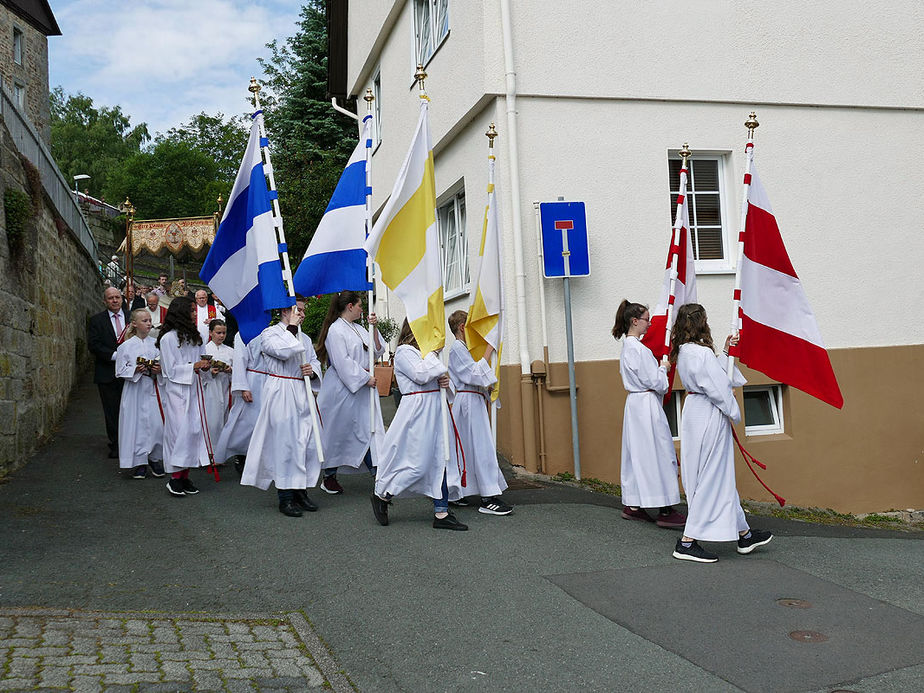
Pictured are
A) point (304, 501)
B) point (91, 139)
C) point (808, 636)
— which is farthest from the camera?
point (91, 139)

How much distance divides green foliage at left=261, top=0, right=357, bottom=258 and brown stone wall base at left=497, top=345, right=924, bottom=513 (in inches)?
663

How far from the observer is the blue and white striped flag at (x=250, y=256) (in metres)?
8.04

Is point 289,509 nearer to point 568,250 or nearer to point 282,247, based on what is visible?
point 282,247

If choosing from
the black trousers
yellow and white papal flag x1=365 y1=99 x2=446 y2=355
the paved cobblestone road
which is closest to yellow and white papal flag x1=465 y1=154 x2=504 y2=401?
yellow and white papal flag x1=365 y1=99 x2=446 y2=355

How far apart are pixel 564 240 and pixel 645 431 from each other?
3163 millimetres

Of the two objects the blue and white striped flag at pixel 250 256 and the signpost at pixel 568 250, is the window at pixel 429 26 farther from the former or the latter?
the blue and white striped flag at pixel 250 256

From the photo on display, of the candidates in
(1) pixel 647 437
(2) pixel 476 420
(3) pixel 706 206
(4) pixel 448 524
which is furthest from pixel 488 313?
(3) pixel 706 206

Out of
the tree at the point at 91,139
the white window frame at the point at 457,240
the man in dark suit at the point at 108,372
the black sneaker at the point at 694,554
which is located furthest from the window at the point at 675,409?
the tree at the point at 91,139

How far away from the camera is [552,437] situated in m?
10.3

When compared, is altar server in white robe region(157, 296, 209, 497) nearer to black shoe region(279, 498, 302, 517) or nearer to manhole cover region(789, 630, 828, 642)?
black shoe region(279, 498, 302, 517)

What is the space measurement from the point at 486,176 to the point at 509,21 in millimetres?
1835

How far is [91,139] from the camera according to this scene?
7031 centimetres

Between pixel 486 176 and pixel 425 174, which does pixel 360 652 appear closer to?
pixel 425 174

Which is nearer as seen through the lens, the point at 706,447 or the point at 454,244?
the point at 706,447
